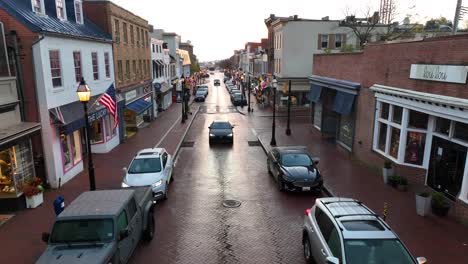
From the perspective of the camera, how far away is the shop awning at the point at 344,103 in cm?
2100

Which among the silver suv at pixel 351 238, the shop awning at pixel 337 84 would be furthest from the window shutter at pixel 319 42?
the silver suv at pixel 351 238

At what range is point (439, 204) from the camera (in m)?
12.7

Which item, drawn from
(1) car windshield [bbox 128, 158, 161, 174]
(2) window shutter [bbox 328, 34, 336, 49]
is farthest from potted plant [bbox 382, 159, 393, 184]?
(2) window shutter [bbox 328, 34, 336, 49]

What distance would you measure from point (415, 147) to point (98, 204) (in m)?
12.9

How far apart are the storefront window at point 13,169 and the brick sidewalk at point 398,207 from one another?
12978mm

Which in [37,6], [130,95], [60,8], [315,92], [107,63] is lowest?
[130,95]

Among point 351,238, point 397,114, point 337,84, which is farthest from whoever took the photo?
point 337,84

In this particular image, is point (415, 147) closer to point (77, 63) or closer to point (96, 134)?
point (77, 63)

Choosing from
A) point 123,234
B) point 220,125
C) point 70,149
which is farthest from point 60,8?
point 123,234

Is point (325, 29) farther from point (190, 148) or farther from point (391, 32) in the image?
point (190, 148)

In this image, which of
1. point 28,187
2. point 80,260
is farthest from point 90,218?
point 28,187

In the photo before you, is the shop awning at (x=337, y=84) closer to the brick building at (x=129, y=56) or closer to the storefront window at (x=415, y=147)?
the storefront window at (x=415, y=147)

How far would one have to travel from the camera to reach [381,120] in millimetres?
17859

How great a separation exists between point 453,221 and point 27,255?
1386cm
